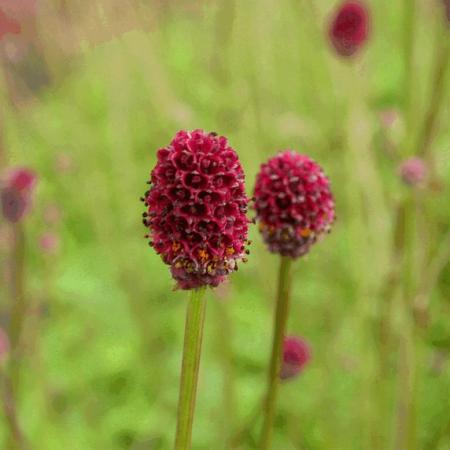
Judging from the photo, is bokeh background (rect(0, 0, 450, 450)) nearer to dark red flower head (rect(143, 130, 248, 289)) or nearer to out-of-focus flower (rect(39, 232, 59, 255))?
out-of-focus flower (rect(39, 232, 59, 255))

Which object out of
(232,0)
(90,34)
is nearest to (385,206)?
(232,0)

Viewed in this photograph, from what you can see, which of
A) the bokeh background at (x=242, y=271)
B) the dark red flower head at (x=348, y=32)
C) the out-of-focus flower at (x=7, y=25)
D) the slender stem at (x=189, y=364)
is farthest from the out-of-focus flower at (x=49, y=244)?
the slender stem at (x=189, y=364)

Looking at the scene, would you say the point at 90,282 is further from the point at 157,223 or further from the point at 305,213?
the point at 157,223

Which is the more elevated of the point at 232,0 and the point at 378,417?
the point at 232,0

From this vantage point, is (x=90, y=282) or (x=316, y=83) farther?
(x=90, y=282)

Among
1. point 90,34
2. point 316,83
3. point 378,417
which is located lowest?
point 378,417

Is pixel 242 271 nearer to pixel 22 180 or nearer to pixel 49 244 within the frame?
pixel 49 244

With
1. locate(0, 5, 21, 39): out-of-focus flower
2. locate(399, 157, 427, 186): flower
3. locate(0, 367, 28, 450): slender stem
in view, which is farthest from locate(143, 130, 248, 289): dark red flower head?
Result: locate(0, 5, 21, 39): out-of-focus flower
